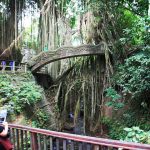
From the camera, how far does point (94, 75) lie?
24.5 ft

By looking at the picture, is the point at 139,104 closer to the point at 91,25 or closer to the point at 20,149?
the point at 91,25

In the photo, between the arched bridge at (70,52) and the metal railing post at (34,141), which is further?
the arched bridge at (70,52)

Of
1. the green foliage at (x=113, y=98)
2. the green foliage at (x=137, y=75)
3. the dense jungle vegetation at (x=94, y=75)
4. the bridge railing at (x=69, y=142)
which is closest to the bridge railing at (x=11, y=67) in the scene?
the dense jungle vegetation at (x=94, y=75)

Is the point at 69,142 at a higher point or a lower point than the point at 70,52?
lower

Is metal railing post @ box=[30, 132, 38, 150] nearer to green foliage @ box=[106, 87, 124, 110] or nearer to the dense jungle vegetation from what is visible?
the dense jungle vegetation

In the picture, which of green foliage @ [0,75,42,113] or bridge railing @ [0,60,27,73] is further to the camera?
bridge railing @ [0,60,27,73]

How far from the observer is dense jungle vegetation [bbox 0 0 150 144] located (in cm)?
598

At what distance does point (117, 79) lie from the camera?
6.64 meters

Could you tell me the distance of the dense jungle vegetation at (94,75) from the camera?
5.98m

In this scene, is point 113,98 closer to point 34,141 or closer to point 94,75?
point 94,75

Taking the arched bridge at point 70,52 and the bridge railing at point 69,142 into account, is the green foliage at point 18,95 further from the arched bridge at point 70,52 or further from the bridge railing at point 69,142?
the bridge railing at point 69,142

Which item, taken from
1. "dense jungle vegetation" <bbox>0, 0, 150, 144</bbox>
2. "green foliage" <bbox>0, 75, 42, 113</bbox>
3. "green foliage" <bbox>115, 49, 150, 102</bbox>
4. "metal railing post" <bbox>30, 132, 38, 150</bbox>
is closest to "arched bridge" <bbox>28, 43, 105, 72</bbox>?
"dense jungle vegetation" <bbox>0, 0, 150, 144</bbox>

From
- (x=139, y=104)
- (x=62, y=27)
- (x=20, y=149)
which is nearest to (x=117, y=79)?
(x=139, y=104)

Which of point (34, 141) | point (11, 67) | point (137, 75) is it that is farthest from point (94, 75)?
point (34, 141)
